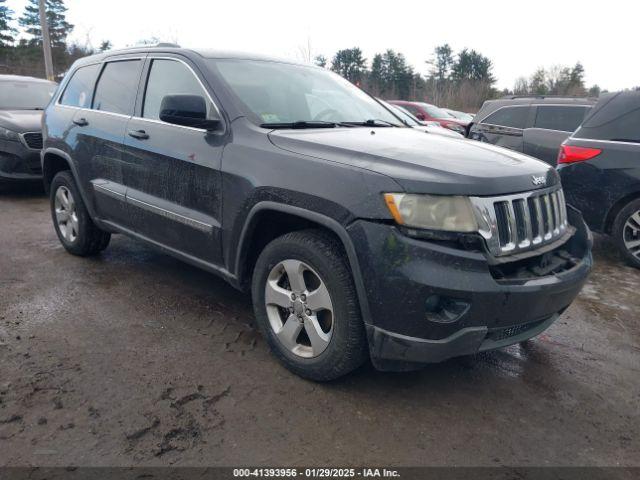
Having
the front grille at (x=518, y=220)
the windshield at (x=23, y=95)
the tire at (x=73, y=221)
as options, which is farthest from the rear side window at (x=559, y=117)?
the windshield at (x=23, y=95)

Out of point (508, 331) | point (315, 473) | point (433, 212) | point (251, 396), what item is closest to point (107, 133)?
point (251, 396)

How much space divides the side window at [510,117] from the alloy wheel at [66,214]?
626cm

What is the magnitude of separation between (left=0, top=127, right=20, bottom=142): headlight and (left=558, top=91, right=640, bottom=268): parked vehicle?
707 centimetres

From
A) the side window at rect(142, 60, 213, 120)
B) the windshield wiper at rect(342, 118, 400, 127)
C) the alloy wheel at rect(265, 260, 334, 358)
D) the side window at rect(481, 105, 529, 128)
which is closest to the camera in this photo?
the alloy wheel at rect(265, 260, 334, 358)

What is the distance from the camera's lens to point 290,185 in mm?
2838

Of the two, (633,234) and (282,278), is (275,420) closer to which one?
(282,278)

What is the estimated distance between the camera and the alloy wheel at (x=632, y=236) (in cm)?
524

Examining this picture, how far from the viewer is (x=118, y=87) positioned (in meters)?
4.34

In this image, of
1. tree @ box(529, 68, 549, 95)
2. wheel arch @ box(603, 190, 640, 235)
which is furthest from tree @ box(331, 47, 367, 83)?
wheel arch @ box(603, 190, 640, 235)

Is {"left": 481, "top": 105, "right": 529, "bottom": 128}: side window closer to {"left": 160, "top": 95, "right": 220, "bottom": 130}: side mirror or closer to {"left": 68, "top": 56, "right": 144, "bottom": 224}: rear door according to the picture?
{"left": 68, "top": 56, "right": 144, "bottom": 224}: rear door

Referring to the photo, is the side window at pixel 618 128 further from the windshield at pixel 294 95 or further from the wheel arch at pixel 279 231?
the wheel arch at pixel 279 231

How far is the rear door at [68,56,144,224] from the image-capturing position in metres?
4.12

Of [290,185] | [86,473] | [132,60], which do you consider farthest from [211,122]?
[86,473]

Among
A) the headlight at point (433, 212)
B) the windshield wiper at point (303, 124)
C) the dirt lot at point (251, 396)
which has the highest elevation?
the windshield wiper at point (303, 124)
